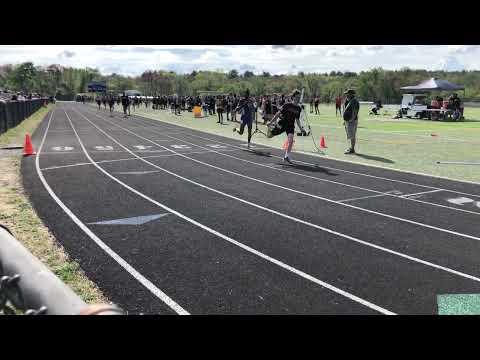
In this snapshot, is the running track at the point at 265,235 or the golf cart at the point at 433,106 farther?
the golf cart at the point at 433,106

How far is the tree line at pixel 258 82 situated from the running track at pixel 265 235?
49.1 meters

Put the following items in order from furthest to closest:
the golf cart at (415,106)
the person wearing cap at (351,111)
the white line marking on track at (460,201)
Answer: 1. the golf cart at (415,106)
2. the person wearing cap at (351,111)
3. the white line marking on track at (460,201)

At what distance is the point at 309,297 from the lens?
512 centimetres

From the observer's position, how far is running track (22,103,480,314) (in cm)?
518

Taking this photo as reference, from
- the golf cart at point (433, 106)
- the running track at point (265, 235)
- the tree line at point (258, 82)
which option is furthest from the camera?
the tree line at point (258, 82)

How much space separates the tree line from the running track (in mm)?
49066

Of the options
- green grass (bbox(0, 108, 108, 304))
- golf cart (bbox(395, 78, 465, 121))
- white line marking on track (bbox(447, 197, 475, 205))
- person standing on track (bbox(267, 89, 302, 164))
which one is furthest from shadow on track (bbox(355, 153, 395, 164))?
golf cart (bbox(395, 78, 465, 121))

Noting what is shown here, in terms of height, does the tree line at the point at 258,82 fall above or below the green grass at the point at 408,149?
above

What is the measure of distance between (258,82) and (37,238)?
492 feet

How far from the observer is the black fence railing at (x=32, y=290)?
3.17m

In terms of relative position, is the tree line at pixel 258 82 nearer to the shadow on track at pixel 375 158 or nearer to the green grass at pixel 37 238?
the shadow on track at pixel 375 158

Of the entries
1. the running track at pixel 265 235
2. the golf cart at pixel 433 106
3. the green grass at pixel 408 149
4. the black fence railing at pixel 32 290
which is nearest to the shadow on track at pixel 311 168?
the running track at pixel 265 235
